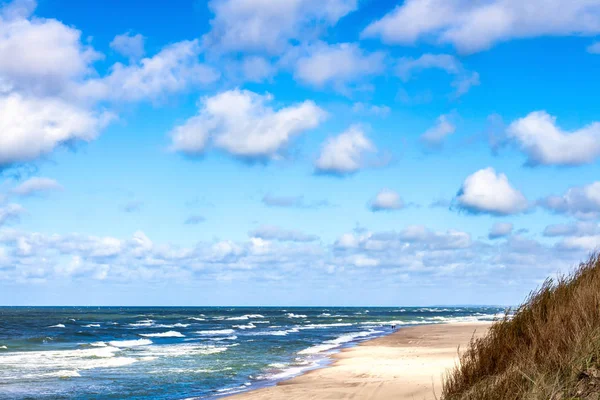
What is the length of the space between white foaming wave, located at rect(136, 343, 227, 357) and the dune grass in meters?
29.8

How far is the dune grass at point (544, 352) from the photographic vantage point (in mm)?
8266

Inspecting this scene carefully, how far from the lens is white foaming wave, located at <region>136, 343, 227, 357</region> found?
125ft

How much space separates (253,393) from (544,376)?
14.4 m

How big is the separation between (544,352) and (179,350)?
115ft

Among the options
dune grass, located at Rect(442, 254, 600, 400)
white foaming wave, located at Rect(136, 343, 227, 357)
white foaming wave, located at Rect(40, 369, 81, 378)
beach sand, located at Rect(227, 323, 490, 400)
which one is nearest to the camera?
dune grass, located at Rect(442, 254, 600, 400)

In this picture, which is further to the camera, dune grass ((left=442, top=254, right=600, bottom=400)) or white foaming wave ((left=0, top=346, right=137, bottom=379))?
white foaming wave ((left=0, top=346, right=137, bottom=379))

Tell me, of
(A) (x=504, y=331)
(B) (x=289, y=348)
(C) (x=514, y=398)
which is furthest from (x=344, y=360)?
(C) (x=514, y=398)

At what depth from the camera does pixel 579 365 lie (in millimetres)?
8430

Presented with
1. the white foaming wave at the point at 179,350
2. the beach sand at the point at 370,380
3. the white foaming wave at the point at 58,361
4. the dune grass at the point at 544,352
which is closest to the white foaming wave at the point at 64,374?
the white foaming wave at the point at 58,361

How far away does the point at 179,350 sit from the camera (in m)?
41.1

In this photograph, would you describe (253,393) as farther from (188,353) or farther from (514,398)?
(188,353)

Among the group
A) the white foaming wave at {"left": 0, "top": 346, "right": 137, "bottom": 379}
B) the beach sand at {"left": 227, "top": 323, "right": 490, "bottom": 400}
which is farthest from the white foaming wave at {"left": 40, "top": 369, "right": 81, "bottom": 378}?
the beach sand at {"left": 227, "top": 323, "right": 490, "bottom": 400}

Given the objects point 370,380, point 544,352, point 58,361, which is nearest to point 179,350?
point 58,361

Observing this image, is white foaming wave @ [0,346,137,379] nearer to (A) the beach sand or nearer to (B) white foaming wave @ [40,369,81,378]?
(B) white foaming wave @ [40,369,81,378]
